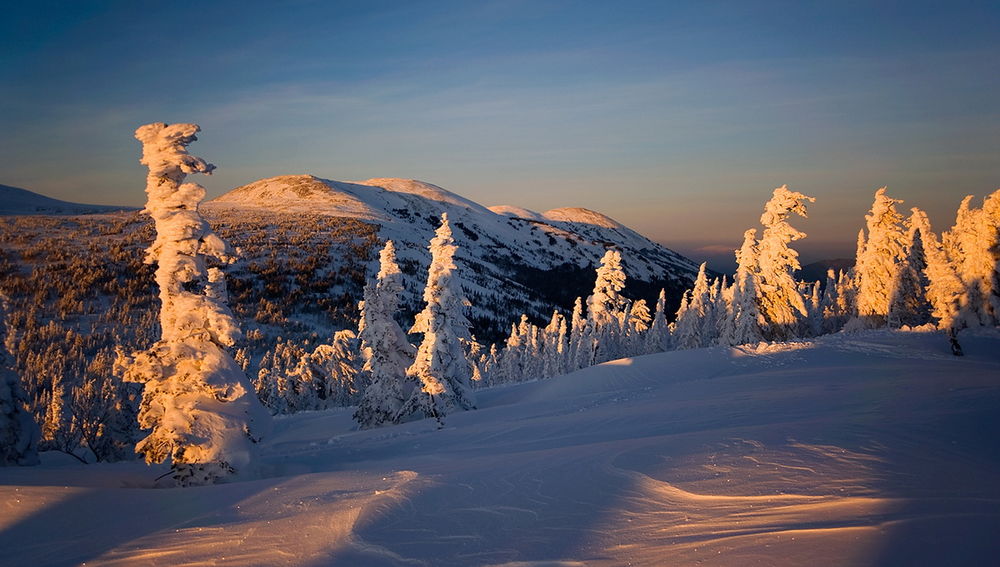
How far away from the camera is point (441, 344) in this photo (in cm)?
2484

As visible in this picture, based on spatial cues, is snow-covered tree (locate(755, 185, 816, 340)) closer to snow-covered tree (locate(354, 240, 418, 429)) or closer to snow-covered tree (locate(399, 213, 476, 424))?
snow-covered tree (locate(399, 213, 476, 424))

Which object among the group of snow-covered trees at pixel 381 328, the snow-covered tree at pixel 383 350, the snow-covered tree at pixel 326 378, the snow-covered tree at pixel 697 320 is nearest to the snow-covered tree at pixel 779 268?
the group of snow-covered trees at pixel 381 328

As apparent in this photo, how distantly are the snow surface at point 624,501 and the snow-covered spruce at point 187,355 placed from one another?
63.2 inches

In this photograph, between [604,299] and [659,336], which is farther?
[659,336]

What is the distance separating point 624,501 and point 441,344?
18648 millimetres

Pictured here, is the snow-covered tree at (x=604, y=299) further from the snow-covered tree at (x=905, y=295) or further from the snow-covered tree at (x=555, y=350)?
the snow-covered tree at (x=905, y=295)

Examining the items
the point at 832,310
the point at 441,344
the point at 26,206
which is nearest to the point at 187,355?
the point at 441,344

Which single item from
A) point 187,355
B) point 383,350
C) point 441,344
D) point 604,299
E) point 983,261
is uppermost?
point 983,261

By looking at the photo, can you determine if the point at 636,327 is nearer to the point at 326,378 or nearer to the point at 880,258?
the point at 880,258

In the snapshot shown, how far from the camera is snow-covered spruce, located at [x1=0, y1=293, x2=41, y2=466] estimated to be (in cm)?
1541

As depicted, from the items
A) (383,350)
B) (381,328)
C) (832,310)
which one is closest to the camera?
(381,328)

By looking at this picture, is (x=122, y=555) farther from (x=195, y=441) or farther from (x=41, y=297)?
(x=41, y=297)

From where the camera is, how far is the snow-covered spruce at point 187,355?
36.4ft

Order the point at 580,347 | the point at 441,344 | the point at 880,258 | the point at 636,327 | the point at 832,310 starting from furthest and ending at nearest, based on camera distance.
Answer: the point at 832,310
the point at 636,327
the point at 580,347
the point at 880,258
the point at 441,344
